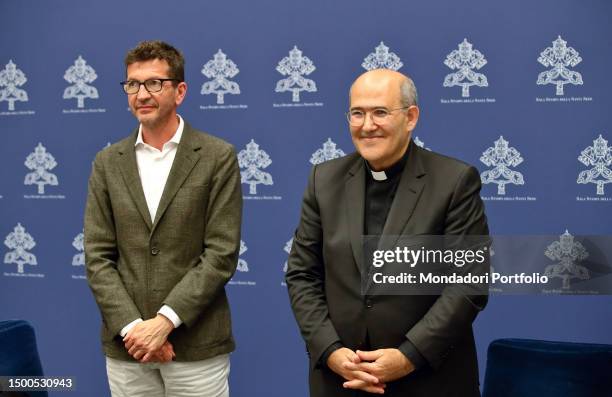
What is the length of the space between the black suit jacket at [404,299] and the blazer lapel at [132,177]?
Answer: 2.06 ft

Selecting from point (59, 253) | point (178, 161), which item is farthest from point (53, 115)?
point (178, 161)

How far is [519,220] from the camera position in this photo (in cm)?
359

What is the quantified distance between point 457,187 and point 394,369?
1.95ft

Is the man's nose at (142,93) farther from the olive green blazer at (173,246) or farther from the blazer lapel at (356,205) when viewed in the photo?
the blazer lapel at (356,205)

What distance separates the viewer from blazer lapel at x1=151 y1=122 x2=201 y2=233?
2607 millimetres

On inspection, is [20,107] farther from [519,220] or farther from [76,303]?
[519,220]

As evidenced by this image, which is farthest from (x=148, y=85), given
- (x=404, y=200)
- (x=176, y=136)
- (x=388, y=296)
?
(x=388, y=296)

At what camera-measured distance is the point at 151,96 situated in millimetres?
2643

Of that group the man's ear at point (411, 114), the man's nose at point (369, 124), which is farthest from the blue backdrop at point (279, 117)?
the man's nose at point (369, 124)

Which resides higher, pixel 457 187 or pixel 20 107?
pixel 20 107

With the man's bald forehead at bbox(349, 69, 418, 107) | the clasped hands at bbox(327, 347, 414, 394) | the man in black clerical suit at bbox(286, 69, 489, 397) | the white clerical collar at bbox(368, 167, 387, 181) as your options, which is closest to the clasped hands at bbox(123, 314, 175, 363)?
the man in black clerical suit at bbox(286, 69, 489, 397)

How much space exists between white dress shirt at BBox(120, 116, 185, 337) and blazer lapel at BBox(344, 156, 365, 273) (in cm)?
70

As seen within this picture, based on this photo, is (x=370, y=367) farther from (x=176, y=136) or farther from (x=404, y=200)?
(x=176, y=136)

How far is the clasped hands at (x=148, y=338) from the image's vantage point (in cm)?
253
